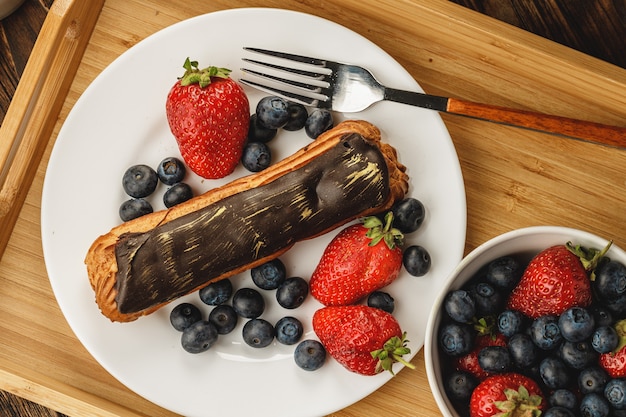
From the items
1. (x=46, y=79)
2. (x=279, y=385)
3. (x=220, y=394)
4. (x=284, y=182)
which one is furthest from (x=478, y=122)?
(x=46, y=79)

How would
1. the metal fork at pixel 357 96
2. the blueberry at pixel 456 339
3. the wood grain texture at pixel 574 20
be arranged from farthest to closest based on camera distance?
1. the wood grain texture at pixel 574 20
2. the metal fork at pixel 357 96
3. the blueberry at pixel 456 339

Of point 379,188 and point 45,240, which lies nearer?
point 379,188

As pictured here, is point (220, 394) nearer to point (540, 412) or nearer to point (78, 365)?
point (78, 365)

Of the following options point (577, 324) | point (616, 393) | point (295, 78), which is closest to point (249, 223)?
point (295, 78)

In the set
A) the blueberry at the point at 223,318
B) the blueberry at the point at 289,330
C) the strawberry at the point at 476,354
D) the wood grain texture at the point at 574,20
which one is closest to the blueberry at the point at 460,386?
the strawberry at the point at 476,354

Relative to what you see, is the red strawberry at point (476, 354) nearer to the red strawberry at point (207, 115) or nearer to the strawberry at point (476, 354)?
the strawberry at point (476, 354)

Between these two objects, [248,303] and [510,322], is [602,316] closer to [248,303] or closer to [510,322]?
[510,322]

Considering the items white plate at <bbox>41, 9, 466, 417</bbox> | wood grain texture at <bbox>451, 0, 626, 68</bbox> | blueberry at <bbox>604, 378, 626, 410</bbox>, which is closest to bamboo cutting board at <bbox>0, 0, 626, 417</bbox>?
white plate at <bbox>41, 9, 466, 417</bbox>
